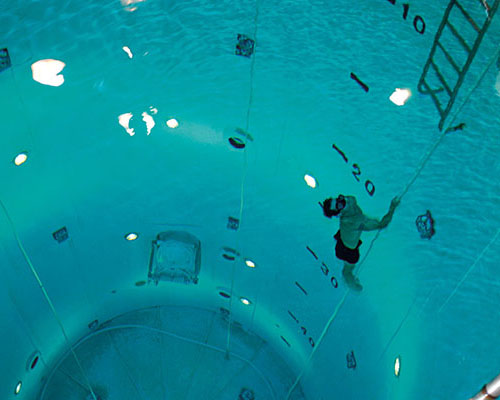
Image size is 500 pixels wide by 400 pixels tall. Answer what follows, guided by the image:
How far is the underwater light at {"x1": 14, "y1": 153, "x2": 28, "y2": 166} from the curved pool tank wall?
15 millimetres

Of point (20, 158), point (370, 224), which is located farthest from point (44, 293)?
point (370, 224)

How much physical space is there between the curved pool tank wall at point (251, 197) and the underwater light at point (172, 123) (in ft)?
0.11

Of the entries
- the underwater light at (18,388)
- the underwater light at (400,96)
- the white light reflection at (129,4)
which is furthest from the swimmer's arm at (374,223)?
the underwater light at (18,388)

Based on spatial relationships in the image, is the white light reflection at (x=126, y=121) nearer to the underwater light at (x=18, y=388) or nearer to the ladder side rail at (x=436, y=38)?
the ladder side rail at (x=436, y=38)

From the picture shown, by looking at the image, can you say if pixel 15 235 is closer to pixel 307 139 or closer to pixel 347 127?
pixel 307 139

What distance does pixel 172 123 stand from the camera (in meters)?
6.88

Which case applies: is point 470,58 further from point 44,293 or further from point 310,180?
point 44,293

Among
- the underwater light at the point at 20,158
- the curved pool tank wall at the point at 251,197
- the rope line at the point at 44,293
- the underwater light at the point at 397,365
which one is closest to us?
the curved pool tank wall at the point at 251,197

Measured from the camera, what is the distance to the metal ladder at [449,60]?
4.01 metres

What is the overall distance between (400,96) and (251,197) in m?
3.04

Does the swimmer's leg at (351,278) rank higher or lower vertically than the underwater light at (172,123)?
lower

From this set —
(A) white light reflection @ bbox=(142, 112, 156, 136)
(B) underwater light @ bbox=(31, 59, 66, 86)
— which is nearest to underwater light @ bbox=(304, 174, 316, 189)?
(A) white light reflection @ bbox=(142, 112, 156, 136)

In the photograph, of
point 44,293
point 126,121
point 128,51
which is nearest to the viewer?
point 128,51

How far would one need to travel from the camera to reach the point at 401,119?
16.1 ft
